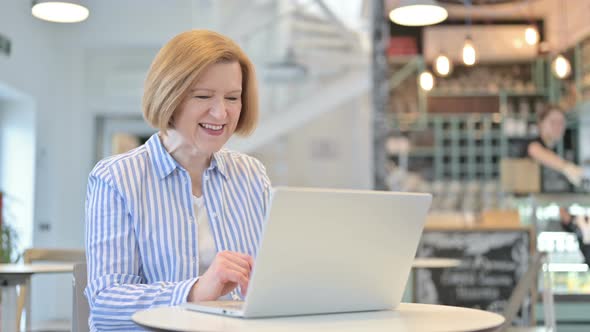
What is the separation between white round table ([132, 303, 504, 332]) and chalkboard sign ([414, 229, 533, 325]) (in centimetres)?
434

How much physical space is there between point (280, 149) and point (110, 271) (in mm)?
9696

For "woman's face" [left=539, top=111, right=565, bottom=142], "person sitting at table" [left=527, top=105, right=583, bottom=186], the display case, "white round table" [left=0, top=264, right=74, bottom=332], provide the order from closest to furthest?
"white round table" [left=0, top=264, right=74, bottom=332], the display case, "person sitting at table" [left=527, top=105, right=583, bottom=186], "woman's face" [left=539, top=111, right=565, bottom=142]

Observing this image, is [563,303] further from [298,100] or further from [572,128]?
[572,128]

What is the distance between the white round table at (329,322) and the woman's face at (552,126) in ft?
17.8

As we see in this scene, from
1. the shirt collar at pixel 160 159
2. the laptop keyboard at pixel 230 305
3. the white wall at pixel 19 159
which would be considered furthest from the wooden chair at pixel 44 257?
the white wall at pixel 19 159

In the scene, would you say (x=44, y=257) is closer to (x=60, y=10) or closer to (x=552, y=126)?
(x=60, y=10)

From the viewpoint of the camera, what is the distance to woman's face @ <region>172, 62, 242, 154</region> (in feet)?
5.49

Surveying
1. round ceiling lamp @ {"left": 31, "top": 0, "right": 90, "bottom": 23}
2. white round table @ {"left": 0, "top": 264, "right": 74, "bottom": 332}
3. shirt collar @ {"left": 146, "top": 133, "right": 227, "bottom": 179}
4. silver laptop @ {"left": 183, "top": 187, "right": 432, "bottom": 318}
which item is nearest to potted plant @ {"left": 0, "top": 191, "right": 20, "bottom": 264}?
round ceiling lamp @ {"left": 31, "top": 0, "right": 90, "bottom": 23}

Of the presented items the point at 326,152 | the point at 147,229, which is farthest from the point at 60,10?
the point at 326,152

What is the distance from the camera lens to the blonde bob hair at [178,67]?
1639 millimetres

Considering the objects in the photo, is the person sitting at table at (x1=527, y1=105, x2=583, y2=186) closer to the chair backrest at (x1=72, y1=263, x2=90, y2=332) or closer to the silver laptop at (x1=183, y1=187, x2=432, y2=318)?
the chair backrest at (x1=72, y1=263, x2=90, y2=332)

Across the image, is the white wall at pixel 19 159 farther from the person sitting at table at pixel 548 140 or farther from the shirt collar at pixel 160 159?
the shirt collar at pixel 160 159

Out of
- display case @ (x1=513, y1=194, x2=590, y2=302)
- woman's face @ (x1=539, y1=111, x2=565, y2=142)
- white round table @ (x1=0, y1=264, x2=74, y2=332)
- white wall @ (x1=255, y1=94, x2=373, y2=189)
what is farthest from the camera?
white wall @ (x1=255, y1=94, x2=373, y2=189)

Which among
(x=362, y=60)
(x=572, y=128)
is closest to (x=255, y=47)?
(x=362, y=60)
